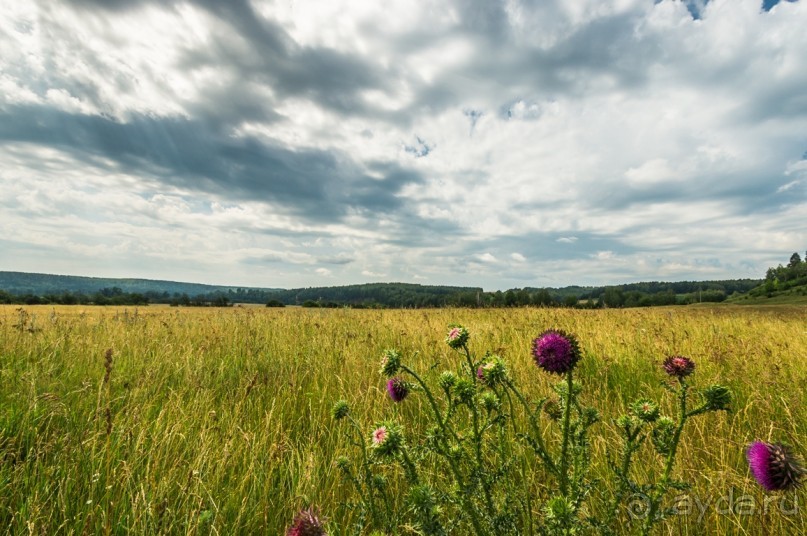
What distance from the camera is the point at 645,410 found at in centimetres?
158

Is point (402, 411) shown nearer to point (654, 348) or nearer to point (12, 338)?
point (654, 348)

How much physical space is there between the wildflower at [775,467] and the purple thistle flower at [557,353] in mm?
760

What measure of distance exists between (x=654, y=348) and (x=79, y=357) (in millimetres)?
7882

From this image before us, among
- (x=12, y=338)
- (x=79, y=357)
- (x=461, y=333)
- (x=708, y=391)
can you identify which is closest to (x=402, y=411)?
(x=461, y=333)

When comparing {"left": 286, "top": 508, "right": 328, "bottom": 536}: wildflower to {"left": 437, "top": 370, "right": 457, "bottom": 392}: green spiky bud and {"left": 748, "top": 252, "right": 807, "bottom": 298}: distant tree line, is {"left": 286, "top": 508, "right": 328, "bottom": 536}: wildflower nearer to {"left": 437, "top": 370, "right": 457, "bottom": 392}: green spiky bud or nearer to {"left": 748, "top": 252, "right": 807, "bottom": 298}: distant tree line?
{"left": 437, "top": 370, "right": 457, "bottom": 392}: green spiky bud

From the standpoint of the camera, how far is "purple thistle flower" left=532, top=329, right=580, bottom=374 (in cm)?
154

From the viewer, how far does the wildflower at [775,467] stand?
4.42ft

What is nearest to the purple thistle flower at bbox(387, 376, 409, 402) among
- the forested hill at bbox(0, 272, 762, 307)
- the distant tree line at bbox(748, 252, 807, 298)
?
the forested hill at bbox(0, 272, 762, 307)

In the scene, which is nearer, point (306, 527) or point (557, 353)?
point (306, 527)

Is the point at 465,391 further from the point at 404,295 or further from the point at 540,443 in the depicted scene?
the point at 404,295

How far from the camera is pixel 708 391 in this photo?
1486 mm

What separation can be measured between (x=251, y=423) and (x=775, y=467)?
3.42 m

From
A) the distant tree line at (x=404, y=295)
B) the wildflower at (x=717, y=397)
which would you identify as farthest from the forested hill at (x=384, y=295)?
the wildflower at (x=717, y=397)

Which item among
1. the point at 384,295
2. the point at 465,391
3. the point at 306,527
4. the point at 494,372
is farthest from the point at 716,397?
the point at 384,295
